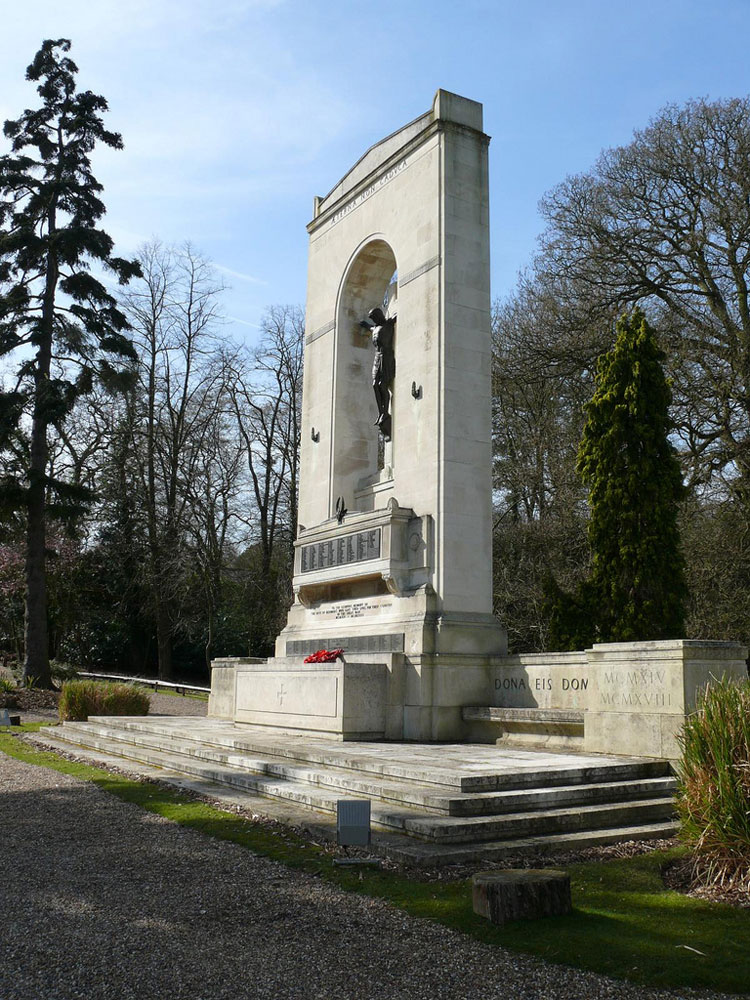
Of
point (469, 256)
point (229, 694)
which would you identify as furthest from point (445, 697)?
point (469, 256)

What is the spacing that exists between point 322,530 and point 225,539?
1636 centimetres

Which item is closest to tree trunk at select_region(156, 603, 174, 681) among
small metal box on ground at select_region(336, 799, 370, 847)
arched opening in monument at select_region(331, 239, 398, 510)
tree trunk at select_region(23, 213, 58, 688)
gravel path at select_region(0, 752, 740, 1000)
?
tree trunk at select_region(23, 213, 58, 688)

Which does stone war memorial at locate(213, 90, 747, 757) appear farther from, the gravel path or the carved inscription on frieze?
the gravel path

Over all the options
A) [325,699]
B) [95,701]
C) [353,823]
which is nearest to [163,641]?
[95,701]

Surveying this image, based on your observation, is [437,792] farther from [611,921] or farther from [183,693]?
[183,693]

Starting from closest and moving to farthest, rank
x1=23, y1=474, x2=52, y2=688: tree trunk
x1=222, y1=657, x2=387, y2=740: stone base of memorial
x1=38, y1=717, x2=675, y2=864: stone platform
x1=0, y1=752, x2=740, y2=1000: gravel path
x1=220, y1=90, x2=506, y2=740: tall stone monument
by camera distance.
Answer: x1=0, y1=752, x2=740, y2=1000: gravel path → x1=38, y1=717, x2=675, y2=864: stone platform → x1=222, y1=657, x2=387, y2=740: stone base of memorial → x1=220, y1=90, x2=506, y2=740: tall stone monument → x1=23, y1=474, x2=52, y2=688: tree trunk

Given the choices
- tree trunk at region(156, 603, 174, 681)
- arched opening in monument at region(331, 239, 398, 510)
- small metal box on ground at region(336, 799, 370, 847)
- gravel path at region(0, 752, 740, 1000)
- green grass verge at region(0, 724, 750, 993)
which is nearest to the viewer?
gravel path at region(0, 752, 740, 1000)

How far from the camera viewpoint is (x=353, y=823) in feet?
21.9

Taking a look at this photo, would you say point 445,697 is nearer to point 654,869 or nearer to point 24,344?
point 654,869

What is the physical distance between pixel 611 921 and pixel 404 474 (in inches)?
400

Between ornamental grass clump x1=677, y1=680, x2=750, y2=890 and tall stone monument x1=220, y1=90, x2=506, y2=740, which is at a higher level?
tall stone monument x1=220, y1=90, x2=506, y2=740

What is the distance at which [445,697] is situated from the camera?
12906mm

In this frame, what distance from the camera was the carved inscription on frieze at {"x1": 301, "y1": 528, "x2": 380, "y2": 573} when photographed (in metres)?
14.9

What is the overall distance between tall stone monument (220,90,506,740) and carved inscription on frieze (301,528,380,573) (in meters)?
0.04
